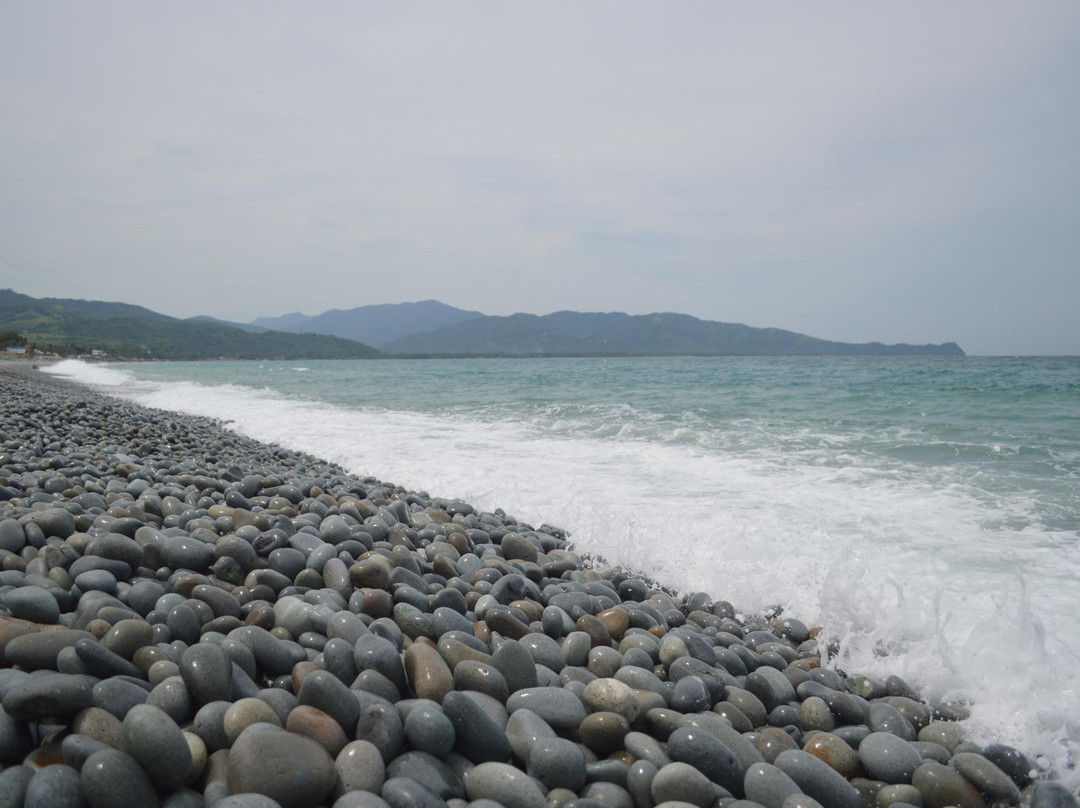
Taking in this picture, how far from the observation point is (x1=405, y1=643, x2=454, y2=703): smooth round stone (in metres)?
2.13

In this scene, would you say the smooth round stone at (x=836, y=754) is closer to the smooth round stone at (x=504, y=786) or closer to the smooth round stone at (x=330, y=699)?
the smooth round stone at (x=504, y=786)

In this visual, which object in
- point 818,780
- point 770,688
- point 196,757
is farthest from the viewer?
point 770,688

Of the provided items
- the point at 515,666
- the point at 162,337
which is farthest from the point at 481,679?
the point at 162,337

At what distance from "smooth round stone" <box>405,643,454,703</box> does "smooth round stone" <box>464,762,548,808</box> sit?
34 centimetres

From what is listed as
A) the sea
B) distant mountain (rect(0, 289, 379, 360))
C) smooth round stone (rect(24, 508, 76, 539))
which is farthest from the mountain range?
smooth round stone (rect(24, 508, 76, 539))

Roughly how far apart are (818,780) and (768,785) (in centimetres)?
20

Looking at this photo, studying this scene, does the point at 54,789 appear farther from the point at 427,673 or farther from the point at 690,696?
the point at 690,696

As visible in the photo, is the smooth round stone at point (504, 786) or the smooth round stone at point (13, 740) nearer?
the smooth round stone at point (13, 740)

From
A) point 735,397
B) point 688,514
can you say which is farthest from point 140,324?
point 688,514

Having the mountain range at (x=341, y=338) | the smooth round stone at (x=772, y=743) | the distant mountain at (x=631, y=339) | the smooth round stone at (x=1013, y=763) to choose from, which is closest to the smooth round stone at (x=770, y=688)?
the smooth round stone at (x=772, y=743)

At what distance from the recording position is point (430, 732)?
6.10ft

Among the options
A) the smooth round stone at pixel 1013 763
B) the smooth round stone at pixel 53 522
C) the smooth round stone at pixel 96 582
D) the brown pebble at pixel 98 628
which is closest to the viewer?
the brown pebble at pixel 98 628

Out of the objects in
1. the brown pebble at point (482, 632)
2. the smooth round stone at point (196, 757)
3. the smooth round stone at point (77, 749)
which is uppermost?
the smooth round stone at point (77, 749)

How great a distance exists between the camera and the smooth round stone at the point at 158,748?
158 centimetres
